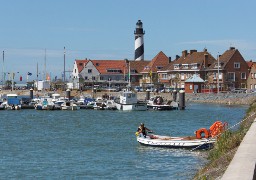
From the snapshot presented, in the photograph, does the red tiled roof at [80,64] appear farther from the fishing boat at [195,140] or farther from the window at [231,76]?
the fishing boat at [195,140]

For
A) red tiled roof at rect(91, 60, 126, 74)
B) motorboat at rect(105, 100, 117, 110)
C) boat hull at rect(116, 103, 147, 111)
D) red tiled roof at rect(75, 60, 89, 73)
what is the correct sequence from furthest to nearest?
red tiled roof at rect(75, 60, 89, 73), red tiled roof at rect(91, 60, 126, 74), motorboat at rect(105, 100, 117, 110), boat hull at rect(116, 103, 147, 111)

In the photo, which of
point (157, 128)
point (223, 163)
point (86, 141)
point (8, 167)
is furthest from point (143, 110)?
point (223, 163)

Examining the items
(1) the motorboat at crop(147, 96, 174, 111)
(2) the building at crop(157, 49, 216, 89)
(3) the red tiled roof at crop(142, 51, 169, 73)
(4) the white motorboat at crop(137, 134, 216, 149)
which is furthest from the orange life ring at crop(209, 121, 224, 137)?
(3) the red tiled roof at crop(142, 51, 169, 73)

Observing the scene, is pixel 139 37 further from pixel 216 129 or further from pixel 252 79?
pixel 216 129

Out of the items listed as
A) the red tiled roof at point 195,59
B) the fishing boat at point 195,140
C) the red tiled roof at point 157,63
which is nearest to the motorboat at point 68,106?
the red tiled roof at point 195,59

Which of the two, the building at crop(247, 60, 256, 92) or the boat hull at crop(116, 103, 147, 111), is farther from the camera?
the building at crop(247, 60, 256, 92)

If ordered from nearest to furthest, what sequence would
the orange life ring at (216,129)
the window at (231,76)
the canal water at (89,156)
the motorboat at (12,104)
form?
the canal water at (89,156) → the orange life ring at (216,129) → the motorboat at (12,104) → the window at (231,76)

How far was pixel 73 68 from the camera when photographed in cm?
16525

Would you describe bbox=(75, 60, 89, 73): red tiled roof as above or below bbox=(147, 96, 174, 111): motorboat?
above

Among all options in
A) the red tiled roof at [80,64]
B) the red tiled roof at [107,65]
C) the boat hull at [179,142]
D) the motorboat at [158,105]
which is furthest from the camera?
the red tiled roof at [80,64]

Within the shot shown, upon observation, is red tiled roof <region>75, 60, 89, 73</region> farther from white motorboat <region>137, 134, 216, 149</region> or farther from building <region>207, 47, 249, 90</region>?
white motorboat <region>137, 134, 216, 149</region>

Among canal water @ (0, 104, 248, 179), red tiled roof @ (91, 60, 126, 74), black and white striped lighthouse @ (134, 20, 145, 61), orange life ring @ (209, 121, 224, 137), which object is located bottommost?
canal water @ (0, 104, 248, 179)

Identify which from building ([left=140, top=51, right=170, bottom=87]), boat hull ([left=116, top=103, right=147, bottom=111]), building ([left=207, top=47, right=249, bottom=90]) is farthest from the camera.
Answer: building ([left=140, top=51, right=170, bottom=87])

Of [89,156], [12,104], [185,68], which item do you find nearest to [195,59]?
[185,68]
